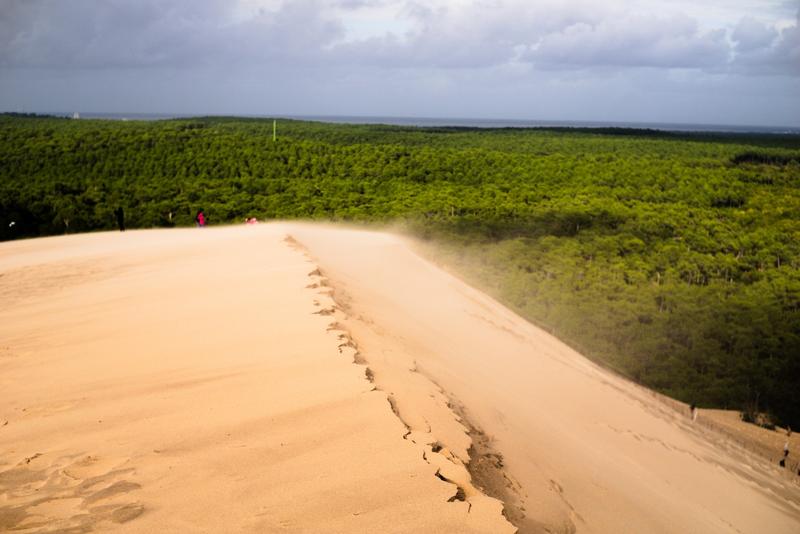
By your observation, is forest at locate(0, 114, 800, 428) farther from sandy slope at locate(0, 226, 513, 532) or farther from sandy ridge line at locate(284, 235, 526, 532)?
sandy ridge line at locate(284, 235, 526, 532)

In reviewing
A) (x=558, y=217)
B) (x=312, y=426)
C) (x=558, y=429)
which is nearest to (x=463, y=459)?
(x=312, y=426)

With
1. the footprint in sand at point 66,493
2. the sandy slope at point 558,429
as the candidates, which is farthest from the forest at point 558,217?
the footprint in sand at point 66,493

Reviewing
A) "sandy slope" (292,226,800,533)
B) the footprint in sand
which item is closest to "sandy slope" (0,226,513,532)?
the footprint in sand

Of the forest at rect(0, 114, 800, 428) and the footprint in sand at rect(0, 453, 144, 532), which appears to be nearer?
the footprint in sand at rect(0, 453, 144, 532)

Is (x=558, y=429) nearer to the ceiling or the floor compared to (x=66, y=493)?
nearer to the floor

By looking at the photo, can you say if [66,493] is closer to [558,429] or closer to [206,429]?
[206,429]

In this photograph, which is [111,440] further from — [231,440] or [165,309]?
[165,309]
